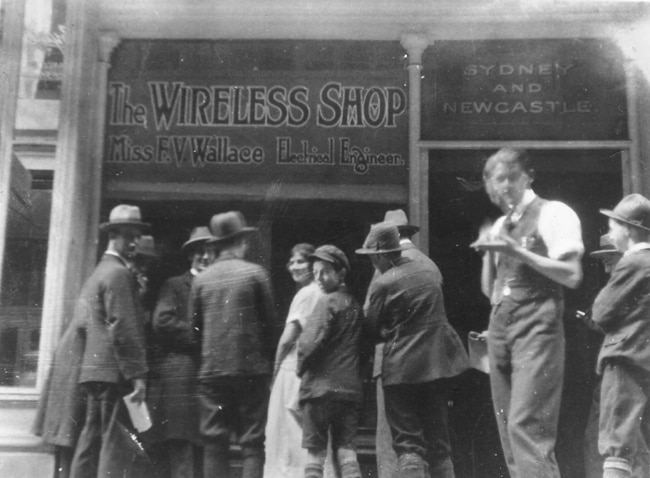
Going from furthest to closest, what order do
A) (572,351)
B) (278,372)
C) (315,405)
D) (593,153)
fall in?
(593,153) → (572,351) → (278,372) → (315,405)

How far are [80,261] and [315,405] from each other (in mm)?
1922

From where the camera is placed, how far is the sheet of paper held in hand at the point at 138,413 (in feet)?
13.4

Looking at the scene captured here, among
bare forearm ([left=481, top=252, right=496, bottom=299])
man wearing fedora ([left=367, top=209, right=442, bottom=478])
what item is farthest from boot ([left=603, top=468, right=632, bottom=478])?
man wearing fedora ([left=367, top=209, right=442, bottom=478])

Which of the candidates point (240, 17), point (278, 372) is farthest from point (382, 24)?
point (278, 372)

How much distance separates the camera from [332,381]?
403 cm

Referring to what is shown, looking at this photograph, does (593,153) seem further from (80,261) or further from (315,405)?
(80,261)

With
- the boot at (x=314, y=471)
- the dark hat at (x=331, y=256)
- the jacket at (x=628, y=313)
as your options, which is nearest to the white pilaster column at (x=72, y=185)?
the dark hat at (x=331, y=256)

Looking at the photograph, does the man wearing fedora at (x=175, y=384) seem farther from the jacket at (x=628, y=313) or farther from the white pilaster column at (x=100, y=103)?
the jacket at (x=628, y=313)

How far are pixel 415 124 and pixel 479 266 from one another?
109 cm

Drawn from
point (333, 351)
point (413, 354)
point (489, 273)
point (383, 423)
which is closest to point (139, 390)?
point (333, 351)

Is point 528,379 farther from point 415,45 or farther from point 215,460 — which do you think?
point 415,45

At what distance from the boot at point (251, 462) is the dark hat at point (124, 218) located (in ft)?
5.06

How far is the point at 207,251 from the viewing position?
4539 millimetres

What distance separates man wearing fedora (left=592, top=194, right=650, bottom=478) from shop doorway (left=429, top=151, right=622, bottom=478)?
1.01 m
